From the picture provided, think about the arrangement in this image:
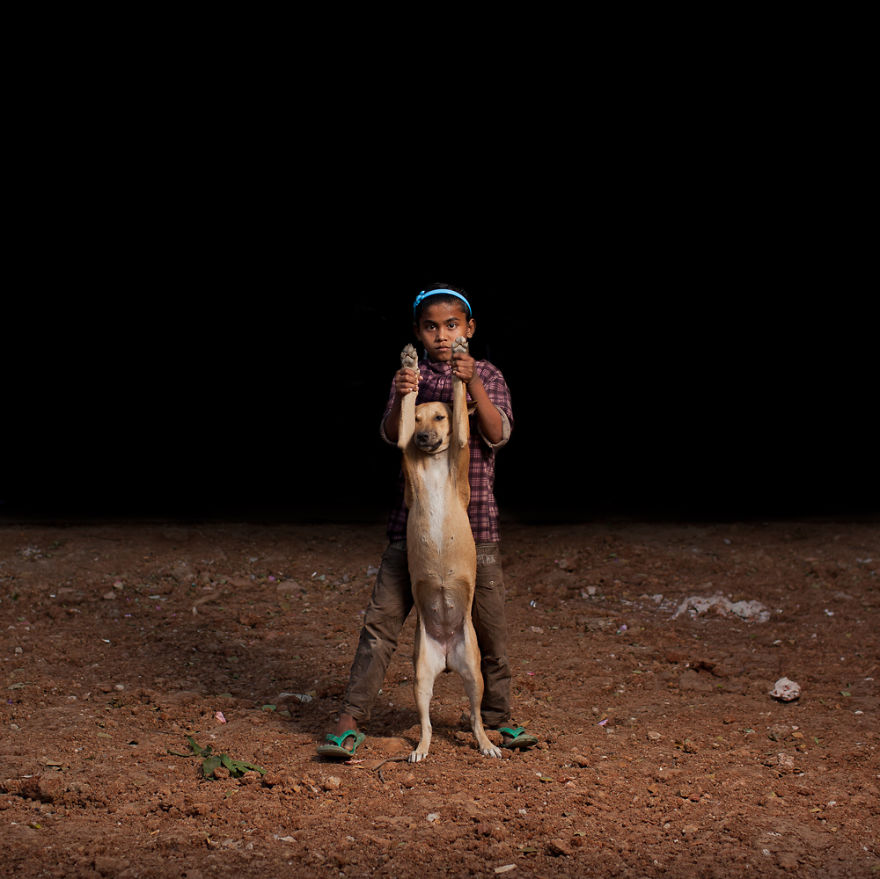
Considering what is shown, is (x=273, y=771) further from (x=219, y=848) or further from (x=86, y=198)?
(x=86, y=198)

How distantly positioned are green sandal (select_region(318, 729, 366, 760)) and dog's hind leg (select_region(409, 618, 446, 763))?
221 millimetres

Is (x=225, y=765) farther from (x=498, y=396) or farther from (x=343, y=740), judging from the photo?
(x=498, y=396)

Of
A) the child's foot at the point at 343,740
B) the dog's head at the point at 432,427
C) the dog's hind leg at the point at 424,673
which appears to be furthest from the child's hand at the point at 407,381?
the child's foot at the point at 343,740

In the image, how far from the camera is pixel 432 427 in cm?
339

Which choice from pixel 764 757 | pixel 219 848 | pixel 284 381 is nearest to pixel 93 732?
pixel 219 848

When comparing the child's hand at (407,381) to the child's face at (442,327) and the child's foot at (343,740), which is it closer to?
the child's face at (442,327)

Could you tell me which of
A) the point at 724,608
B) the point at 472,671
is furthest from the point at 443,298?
the point at 724,608

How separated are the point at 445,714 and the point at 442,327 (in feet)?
5.67

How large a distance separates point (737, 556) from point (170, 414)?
27.3ft

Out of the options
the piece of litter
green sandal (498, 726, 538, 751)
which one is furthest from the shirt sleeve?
the piece of litter

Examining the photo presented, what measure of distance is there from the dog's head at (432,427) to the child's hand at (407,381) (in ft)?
0.42

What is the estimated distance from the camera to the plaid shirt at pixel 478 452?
141 inches

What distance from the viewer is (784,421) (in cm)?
1230

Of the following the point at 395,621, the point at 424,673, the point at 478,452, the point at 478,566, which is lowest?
the point at 424,673
